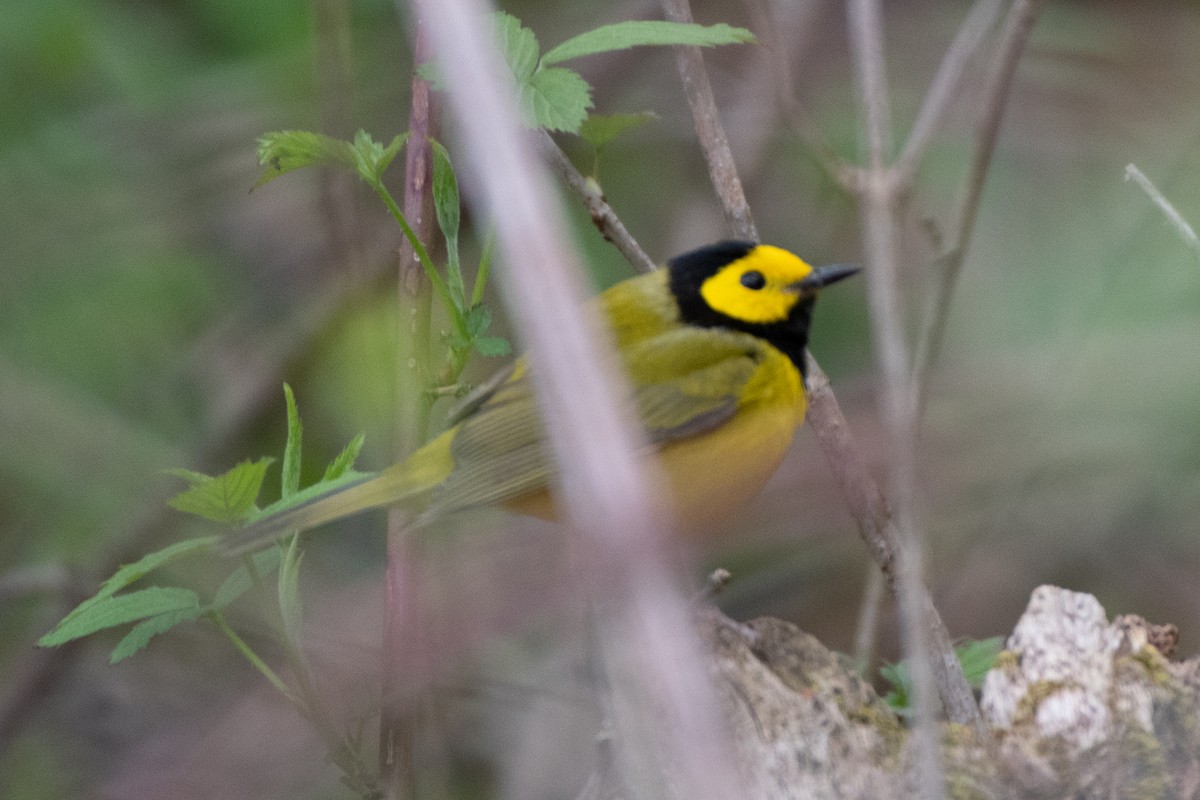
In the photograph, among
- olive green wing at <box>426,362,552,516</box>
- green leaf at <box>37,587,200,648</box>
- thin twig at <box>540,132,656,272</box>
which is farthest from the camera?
olive green wing at <box>426,362,552,516</box>

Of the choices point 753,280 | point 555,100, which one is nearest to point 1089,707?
point 555,100

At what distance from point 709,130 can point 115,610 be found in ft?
4.51

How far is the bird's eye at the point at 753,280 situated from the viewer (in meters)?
3.47

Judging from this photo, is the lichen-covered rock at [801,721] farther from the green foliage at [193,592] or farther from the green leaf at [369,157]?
the green leaf at [369,157]

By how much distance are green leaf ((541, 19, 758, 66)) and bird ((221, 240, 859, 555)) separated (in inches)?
32.9

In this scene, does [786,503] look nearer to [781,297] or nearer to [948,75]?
[781,297]

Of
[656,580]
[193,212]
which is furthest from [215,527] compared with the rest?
[656,580]

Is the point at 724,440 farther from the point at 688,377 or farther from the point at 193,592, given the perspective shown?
the point at 193,592

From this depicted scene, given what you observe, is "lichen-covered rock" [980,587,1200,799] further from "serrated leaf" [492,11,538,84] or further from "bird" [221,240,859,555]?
"serrated leaf" [492,11,538,84]

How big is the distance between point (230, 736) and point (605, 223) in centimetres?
167

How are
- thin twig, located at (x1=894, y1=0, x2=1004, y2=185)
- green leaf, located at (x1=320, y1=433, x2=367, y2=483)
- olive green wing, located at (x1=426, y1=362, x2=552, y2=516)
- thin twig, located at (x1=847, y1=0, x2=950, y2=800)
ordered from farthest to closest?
olive green wing, located at (x1=426, y1=362, x2=552, y2=516) < green leaf, located at (x1=320, y1=433, x2=367, y2=483) < thin twig, located at (x1=894, y1=0, x2=1004, y2=185) < thin twig, located at (x1=847, y1=0, x2=950, y2=800)

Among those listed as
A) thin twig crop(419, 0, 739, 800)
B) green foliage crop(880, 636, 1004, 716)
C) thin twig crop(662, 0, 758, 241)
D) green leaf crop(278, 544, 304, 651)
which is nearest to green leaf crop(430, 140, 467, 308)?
green leaf crop(278, 544, 304, 651)

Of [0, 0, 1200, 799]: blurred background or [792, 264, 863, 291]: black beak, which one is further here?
[0, 0, 1200, 799]: blurred background

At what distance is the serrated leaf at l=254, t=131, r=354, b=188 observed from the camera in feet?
7.37
